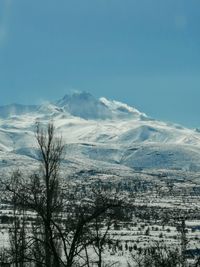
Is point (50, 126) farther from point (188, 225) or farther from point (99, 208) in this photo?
point (188, 225)

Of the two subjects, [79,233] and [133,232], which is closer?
[79,233]

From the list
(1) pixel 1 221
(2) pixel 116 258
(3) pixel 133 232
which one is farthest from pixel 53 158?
(1) pixel 1 221

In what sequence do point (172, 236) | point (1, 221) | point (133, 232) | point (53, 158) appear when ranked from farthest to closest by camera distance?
1. point (1, 221)
2. point (133, 232)
3. point (172, 236)
4. point (53, 158)

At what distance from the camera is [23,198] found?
770 inches

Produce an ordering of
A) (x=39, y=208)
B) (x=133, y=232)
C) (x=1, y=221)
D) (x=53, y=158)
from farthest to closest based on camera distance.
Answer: (x=1, y=221) < (x=133, y=232) < (x=53, y=158) < (x=39, y=208)

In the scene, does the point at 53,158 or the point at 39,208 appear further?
the point at 53,158

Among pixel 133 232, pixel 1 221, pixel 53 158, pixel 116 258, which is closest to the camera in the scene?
pixel 53 158

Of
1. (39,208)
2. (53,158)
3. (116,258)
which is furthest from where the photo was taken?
(116,258)

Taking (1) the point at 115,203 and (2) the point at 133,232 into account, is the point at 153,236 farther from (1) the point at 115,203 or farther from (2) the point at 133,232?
(1) the point at 115,203

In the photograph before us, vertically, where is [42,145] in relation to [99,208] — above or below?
above

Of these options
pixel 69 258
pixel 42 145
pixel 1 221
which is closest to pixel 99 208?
pixel 69 258

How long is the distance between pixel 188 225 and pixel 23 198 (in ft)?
603

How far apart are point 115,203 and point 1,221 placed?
18067 cm

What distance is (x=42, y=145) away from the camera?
1083 inches
